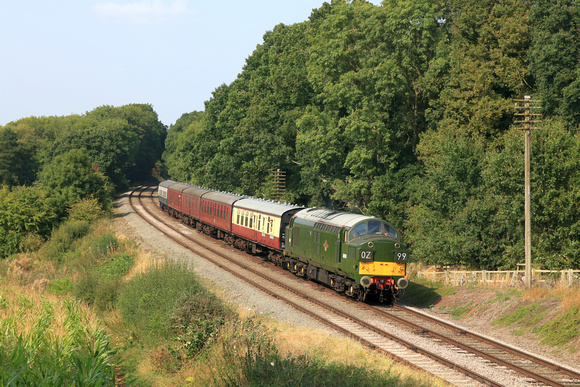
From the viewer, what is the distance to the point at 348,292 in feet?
84.3

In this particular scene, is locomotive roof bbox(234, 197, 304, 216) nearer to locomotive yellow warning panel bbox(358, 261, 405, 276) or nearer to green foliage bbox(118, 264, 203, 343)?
locomotive yellow warning panel bbox(358, 261, 405, 276)

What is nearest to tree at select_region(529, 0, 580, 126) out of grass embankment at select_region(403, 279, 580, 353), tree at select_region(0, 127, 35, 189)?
grass embankment at select_region(403, 279, 580, 353)

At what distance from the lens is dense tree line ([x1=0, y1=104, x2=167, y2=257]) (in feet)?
182

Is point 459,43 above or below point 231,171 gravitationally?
above

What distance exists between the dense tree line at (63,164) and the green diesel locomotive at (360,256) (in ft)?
118

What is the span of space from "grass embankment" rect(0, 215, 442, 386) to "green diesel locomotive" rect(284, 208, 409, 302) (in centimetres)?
536

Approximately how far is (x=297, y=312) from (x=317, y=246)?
19.5 feet

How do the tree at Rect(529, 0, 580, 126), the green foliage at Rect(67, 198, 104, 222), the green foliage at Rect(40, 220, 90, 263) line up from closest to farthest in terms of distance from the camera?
the tree at Rect(529, 0, 580, 126) < the green foliage at Rect(40, 220, 90, 263) < the green foliage at Rect(67, 198, 104, 222)

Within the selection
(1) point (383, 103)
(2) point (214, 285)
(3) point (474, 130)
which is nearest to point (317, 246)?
(2) point (214, 285)

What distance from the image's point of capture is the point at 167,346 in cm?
1686

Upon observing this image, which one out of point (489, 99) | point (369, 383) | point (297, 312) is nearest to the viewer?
point (369, 383)

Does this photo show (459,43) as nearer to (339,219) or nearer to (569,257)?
(569,257)

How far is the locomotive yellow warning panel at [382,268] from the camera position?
24.0m

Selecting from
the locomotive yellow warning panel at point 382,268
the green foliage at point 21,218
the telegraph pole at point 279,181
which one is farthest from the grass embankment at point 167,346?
the telegraph pole at point 279,181
